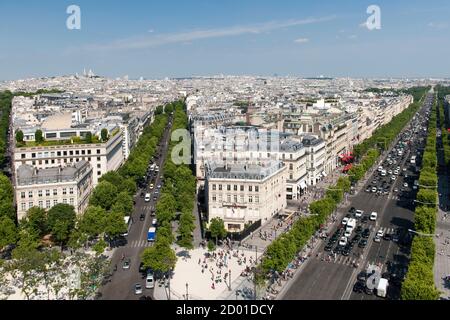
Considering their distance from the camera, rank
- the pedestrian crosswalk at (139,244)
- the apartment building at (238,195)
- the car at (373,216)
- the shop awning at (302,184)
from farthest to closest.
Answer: the shop awning at (302,184), the car at (373,216), the apartment building at (238,195), the pedestrian crosswalk at (139,244)

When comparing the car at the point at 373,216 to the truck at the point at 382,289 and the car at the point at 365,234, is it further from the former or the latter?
the truck at the point at 382,289

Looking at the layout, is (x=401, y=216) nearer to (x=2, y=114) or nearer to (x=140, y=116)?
(x=140, y=116)

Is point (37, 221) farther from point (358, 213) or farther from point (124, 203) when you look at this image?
point (358, 213)

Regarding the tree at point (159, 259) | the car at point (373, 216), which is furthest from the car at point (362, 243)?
the tree at point (159, 259)

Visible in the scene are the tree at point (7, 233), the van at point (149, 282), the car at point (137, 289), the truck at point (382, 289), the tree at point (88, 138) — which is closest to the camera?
the truck at point (382, 289)

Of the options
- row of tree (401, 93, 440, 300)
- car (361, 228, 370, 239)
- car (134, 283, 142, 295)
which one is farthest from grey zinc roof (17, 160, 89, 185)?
row of tree (401, 93, 440, 300)
